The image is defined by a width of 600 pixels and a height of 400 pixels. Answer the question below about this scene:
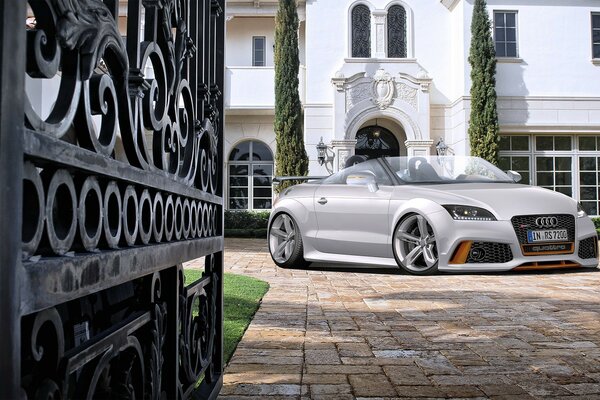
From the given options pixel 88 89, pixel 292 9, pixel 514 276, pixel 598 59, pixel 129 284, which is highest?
pixel 292 9

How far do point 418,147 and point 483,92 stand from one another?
2333mm

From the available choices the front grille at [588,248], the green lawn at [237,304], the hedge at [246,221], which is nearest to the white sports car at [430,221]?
the front grille at [588,248]

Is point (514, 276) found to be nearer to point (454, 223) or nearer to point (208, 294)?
point (454, 223)

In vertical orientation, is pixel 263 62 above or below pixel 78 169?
above

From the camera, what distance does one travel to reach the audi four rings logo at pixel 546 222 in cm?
603

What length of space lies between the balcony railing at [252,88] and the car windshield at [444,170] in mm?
11667

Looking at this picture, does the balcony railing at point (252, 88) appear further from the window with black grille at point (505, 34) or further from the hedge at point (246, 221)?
the window with black grille at point (505, 34)

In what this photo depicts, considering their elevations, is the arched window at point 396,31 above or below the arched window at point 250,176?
above

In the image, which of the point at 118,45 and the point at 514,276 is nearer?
the point at 118,45

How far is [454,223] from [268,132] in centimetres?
1392

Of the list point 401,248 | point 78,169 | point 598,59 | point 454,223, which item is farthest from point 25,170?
point 598,59

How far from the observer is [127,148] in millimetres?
1072

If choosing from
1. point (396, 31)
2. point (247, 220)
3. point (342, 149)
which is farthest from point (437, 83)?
point (247, 220)

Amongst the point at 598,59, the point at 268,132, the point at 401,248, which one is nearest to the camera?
the point at 401,248
